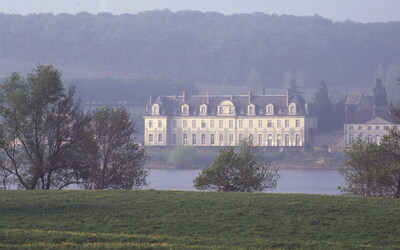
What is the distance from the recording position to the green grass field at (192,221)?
51.5ft

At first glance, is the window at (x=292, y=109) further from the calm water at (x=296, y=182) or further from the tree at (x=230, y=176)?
the tree at (x=230, y=176)

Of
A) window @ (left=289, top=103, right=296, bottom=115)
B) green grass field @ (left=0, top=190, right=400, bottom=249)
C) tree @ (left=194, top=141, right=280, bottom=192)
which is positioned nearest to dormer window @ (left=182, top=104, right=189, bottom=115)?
window @ (left=289, top=103, right=296, bottom=115)

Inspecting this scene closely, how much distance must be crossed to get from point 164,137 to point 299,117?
18102mm

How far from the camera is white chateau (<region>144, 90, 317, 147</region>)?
109 metres

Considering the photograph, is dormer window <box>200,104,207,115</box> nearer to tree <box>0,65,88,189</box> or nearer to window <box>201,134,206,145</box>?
window <box>201,134,206,145</box>

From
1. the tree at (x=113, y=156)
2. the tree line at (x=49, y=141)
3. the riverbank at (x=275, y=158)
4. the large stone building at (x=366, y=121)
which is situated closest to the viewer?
the tree line at (x=49, y=141)

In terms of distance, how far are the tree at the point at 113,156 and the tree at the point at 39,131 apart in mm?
1026

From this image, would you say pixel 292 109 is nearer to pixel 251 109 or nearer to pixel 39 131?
pixel 251 109

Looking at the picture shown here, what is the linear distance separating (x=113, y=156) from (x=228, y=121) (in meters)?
76.8

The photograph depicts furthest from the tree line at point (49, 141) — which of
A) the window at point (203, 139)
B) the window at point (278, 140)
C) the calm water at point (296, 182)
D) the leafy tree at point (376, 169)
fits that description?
the window at point (203, 139)

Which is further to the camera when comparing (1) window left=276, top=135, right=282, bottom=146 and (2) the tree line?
(1) window left=276, top=135, right=282, bottom=146

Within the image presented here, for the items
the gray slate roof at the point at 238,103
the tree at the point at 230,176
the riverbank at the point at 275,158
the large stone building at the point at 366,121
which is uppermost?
the gray slate roof at the point at 238,103

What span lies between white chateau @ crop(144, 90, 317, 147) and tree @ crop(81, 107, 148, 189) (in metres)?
72.9

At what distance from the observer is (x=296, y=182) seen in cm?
6988
